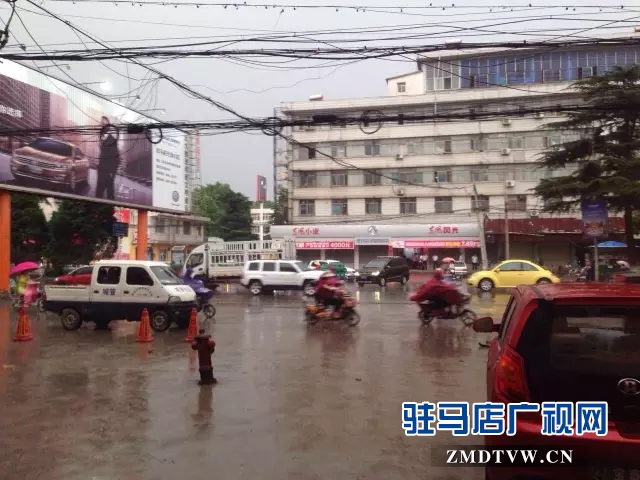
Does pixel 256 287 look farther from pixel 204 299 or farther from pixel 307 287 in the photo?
pixel 204 299

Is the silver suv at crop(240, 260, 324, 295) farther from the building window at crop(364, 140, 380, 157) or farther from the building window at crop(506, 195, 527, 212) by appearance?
the building window at crop(506, 195, 527, 212)

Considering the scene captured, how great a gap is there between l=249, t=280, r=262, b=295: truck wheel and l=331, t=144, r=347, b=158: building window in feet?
87.5

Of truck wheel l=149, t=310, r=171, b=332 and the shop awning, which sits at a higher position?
the shop awning

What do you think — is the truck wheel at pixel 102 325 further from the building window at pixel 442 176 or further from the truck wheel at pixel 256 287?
the building window at pixel 442 176

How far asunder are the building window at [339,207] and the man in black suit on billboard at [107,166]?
2535 centimetres

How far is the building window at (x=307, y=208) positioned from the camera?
52656 mm

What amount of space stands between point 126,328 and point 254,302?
8.69 m

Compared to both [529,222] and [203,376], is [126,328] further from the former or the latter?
[529,222]

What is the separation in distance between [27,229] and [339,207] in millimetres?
25848

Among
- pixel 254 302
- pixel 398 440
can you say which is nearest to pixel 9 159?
pixel 254 302

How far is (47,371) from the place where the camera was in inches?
363

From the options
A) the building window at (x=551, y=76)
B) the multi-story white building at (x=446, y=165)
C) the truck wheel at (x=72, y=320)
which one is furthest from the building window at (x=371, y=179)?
the truck wheel at (x=72, y=320)

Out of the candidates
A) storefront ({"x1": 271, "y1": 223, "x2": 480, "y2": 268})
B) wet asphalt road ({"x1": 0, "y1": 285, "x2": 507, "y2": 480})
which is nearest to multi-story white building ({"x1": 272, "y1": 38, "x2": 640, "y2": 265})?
storefront ({"x1": 271, "y1": 223, "x2": 480, "y2": 268})

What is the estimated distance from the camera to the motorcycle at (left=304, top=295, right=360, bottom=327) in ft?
48.5
